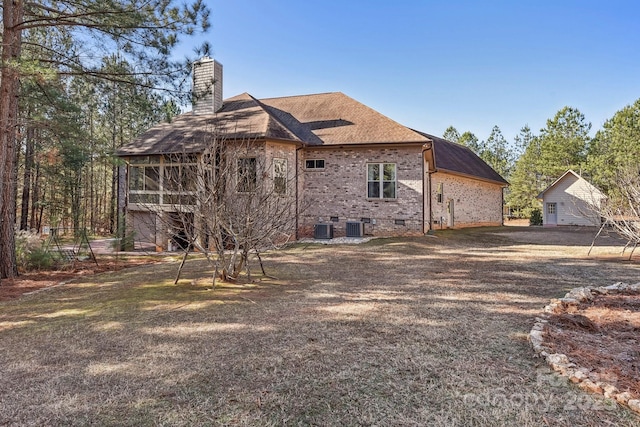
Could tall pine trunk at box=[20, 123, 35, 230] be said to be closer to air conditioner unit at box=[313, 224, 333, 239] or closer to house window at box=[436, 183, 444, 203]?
air conditioner unit at box=[313, 224, 333, 239]

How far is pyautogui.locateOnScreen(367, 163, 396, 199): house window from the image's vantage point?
50.9 ft

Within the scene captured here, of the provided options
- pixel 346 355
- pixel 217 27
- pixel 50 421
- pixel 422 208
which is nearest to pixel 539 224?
pixel 422 208

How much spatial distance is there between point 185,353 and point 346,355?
65.8 inches

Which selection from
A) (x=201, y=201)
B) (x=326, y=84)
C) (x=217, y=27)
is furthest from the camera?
(x=326, y=84)

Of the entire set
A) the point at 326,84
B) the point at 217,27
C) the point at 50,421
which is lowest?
the point at 50,421

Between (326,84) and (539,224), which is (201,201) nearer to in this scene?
(326,84)

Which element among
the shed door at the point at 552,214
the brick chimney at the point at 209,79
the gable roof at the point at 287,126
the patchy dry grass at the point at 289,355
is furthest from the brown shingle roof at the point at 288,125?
the shed door at the point at 552,214

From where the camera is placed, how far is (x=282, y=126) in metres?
15.2

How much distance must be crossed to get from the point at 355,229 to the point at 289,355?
1189 centimetres

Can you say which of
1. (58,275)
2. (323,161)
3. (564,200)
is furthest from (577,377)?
(564,200)

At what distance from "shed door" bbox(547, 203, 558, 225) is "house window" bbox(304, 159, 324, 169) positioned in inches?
927

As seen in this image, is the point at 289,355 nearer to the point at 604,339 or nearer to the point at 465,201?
the point at 604,339

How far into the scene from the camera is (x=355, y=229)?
50.8ft

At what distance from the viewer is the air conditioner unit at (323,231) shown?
616 inches
